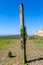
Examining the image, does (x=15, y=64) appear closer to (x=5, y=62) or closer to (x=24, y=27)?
(x=5, y=62)

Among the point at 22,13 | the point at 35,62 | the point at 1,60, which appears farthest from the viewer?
the point at 1,60

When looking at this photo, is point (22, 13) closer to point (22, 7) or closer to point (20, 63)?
point (22, 7)

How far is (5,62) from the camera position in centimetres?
1506

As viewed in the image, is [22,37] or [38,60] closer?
[22,37]

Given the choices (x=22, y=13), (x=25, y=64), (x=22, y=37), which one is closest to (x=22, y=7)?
(x=22, y=13)

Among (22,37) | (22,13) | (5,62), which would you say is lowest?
(5,62)

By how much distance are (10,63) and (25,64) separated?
163cm

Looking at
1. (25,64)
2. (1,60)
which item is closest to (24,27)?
(25,64)

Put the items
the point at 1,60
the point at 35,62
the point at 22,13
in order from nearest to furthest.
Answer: the point at 22,13 < the point at 35,62 < the point at 1,60

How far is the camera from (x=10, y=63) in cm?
1462

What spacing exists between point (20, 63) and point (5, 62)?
1.60m

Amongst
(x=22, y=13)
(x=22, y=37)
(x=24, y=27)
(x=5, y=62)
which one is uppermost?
(x=22, y=13)

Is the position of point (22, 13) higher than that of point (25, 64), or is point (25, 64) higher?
point (22, 13)

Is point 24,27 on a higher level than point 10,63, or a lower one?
higher
